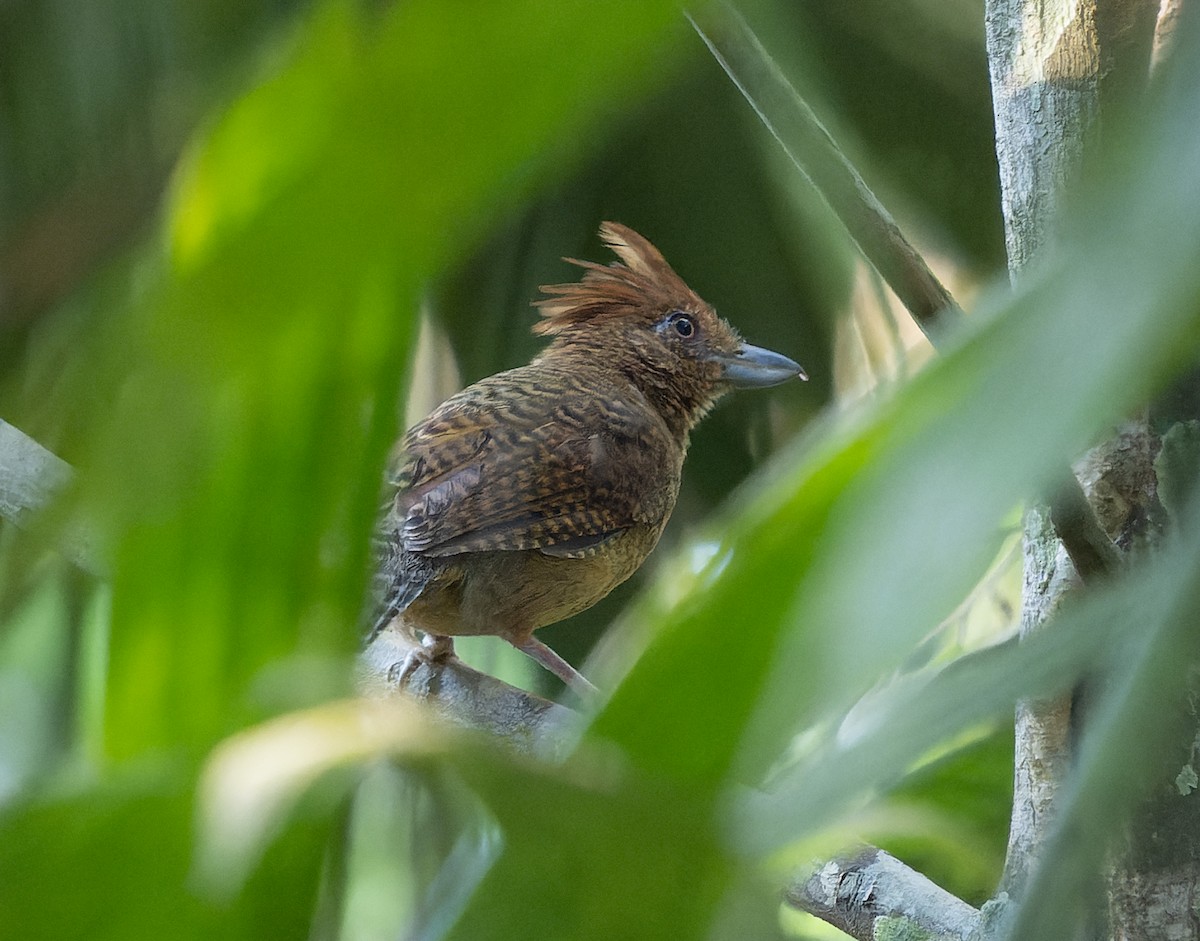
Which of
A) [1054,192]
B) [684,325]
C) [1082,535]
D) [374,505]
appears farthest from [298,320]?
[684,325]

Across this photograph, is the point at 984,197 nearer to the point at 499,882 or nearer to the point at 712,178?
the point at 712,178

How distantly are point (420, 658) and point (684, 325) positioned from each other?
1293 mm

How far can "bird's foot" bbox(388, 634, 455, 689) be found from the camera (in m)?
2.79

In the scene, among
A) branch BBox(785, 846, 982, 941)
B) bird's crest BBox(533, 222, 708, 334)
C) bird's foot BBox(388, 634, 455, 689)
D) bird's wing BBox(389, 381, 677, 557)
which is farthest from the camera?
bird's crest BBox(533, 222, 708, 334)

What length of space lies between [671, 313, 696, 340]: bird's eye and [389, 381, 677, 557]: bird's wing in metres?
0.52

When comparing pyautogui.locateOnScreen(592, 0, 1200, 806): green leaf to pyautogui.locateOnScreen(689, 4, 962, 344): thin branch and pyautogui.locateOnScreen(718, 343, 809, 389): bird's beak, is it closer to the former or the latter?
pyautogui.locateOnScreen(689, 4, 962, 344): thin branch

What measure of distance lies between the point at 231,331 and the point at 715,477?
3447 mm

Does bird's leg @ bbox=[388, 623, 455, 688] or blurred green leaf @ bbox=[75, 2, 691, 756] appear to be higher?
blurred green leaf @ bbox=[75, 2, 691, 756]

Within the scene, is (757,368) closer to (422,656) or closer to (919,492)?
(422,656)

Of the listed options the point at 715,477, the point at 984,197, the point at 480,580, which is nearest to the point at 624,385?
the point at 715,477

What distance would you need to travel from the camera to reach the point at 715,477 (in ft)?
12.6

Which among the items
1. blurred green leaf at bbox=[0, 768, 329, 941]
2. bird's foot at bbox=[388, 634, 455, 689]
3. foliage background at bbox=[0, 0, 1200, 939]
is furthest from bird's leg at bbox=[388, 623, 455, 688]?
blurred green leaf at bbox=[0, 768, 329, 941]

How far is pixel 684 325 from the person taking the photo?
357 cm

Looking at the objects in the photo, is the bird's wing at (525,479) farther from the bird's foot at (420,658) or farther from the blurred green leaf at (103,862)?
the blurred green leaf at (103,862)
